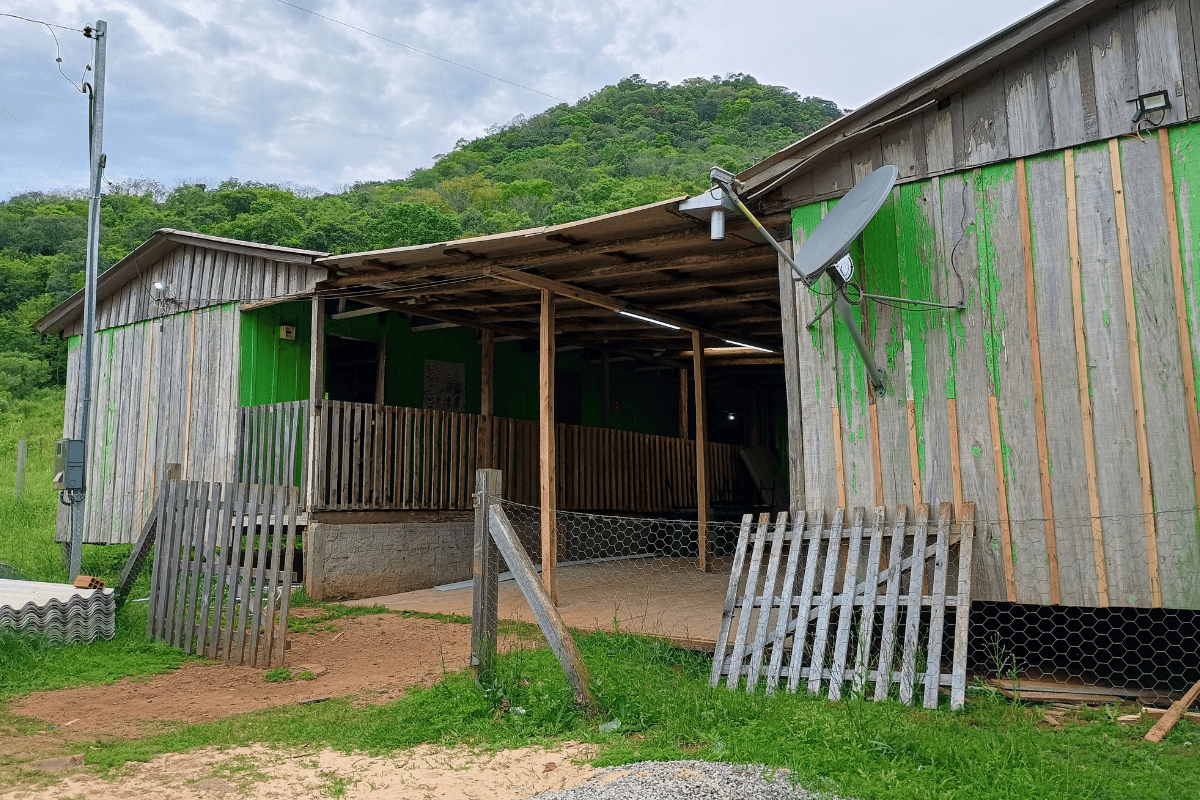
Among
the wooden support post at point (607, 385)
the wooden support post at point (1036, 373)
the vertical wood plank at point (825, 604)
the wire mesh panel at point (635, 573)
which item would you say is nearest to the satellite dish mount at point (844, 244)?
the wooden support post at point (1036, 373)

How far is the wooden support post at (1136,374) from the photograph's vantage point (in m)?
5.37

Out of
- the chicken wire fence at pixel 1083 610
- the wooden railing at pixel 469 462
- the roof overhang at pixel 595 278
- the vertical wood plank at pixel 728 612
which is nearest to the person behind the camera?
the chicken wire fence at pixel 1083 610

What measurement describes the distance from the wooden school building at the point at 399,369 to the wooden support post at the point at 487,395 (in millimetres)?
33

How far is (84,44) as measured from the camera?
10.1 meters

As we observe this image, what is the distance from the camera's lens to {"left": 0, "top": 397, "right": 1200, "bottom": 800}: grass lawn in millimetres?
3756

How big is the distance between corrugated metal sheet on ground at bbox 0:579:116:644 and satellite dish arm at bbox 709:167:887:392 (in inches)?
245

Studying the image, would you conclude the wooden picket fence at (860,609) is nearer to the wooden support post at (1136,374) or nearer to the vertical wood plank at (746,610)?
the vertical wood plank at (746,610)

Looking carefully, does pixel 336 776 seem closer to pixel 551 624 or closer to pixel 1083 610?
pixel 551 624

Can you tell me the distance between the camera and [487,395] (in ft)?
42.6

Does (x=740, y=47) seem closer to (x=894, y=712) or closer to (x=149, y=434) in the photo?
(x=149, y=434)

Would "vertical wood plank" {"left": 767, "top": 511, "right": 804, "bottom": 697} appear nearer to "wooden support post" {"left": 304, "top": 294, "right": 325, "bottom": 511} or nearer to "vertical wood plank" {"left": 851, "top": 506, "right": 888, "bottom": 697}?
"vertical wood plank" {"left": 851, "top": 506, "right": 888, "bottom": 697}

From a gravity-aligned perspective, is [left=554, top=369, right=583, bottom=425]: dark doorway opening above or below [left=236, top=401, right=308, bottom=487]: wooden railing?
above

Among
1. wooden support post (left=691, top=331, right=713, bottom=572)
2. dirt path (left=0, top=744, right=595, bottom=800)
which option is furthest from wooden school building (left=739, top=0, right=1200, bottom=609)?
wooden support post (left=691, top=331, right=713, bottom=572)

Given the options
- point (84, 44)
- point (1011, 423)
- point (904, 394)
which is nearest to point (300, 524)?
point (84, 44)
